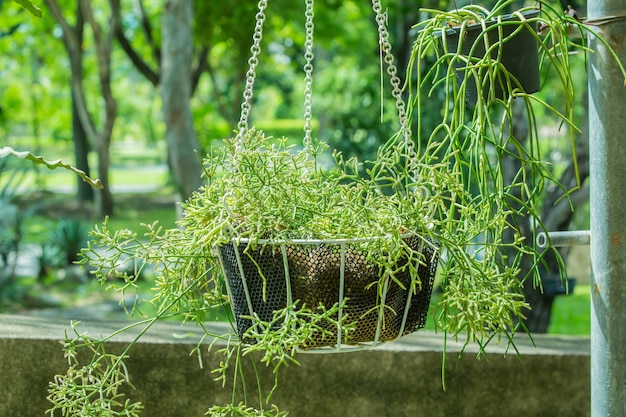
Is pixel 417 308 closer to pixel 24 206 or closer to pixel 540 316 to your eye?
pixel 540 316

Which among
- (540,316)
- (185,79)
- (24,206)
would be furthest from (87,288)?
(24,206)

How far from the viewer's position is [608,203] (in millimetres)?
1500

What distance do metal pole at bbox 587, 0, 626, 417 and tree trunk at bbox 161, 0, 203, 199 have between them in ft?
13.4

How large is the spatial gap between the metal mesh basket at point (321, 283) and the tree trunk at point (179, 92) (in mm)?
3968

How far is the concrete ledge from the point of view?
243cm

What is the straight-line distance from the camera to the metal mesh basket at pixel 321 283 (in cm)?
143

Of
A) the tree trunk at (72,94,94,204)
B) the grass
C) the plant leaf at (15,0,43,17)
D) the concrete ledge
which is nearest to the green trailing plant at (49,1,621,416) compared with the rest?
the plant leaf at (15,0,43,17)

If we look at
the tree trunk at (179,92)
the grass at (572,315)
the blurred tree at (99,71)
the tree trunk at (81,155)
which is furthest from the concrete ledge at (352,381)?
the tree trunk at (81,155)

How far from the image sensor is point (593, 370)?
1.56 meters

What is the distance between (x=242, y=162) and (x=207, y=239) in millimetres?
158

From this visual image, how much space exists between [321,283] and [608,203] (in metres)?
0.56

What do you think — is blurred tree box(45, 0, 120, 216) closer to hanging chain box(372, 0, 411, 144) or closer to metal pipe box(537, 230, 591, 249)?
hanging chain box(372, 0, 411, 144)

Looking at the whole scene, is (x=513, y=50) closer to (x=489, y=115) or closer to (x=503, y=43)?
(x=503, y=43)

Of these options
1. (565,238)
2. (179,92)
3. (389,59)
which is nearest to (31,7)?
(389,59)
